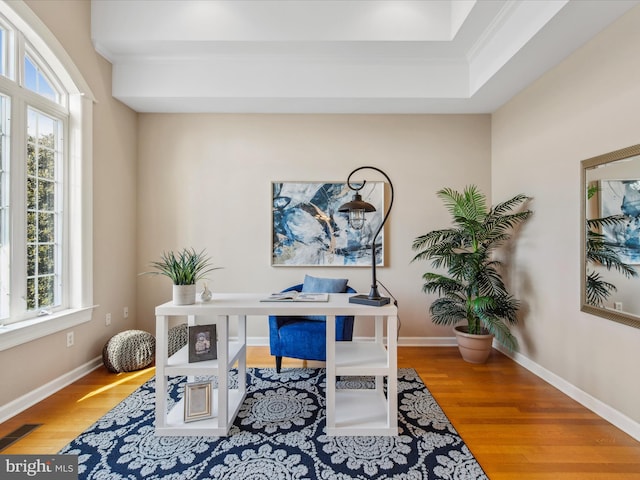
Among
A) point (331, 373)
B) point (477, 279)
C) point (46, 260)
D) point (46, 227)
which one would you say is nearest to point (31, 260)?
point (46, 260)

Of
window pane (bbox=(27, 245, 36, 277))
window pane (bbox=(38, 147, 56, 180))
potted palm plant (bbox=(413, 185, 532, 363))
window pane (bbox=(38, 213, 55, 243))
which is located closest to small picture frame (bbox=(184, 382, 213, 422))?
window pane (bbox=(27, 245, 36, 277))

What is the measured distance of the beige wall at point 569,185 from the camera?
6.94 feet

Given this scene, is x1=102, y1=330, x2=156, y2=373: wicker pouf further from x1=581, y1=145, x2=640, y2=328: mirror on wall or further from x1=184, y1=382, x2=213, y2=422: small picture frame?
x1=581, y1=145, x2=640, y2=328: mirror on wall

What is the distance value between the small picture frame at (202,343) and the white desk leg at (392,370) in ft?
3.65

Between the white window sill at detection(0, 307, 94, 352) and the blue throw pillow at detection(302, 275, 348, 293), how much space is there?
2.00 metres

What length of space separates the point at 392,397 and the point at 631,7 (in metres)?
2.89

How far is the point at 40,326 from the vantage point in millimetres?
2375

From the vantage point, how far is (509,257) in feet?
11.2

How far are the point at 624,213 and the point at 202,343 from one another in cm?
289

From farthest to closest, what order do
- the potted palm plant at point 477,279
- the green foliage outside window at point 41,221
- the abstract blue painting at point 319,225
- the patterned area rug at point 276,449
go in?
the abstract blue painting at point 319,225 < the potted palm plant at point 477,279 < the green foliage outside window at point 41,221 < the patterned area rug at point 276,449

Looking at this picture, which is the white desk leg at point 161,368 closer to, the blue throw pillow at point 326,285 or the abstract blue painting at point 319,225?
the blue throw pillow at point 326,285

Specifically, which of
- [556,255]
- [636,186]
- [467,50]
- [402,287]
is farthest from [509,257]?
[467,50]

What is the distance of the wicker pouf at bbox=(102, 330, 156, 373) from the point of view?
289 cm

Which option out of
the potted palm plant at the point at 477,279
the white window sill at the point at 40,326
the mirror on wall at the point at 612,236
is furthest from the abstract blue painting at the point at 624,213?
the white window sill at the point at 40,326
